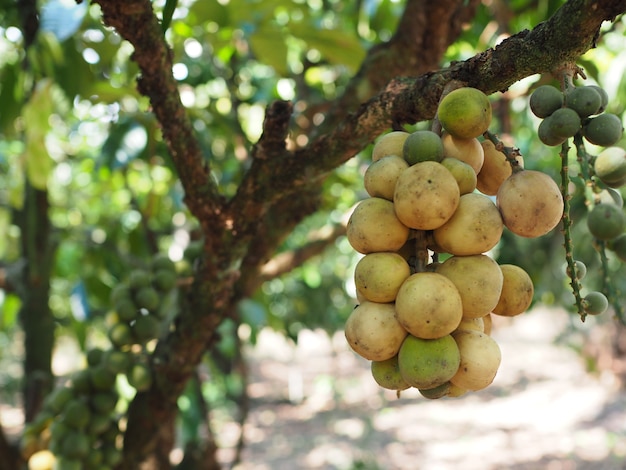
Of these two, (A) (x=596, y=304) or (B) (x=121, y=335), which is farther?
(B) (x=121, y=335)

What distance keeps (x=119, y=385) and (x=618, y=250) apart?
65.9 inches

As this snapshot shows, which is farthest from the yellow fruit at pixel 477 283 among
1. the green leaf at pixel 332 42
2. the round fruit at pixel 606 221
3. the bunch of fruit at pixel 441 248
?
the green leaf at pixel 332 42

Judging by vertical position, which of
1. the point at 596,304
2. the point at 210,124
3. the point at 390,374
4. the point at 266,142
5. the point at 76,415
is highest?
the point at 210,124

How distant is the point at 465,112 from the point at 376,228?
0.62 ft

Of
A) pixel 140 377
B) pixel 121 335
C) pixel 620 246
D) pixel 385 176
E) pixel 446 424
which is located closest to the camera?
pixel 385 176

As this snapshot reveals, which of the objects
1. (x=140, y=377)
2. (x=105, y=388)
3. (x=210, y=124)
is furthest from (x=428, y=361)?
(x=210, y=124)

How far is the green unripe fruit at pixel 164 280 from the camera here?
6.05 feet

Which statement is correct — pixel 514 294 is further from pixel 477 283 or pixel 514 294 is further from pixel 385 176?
pixel 385 176

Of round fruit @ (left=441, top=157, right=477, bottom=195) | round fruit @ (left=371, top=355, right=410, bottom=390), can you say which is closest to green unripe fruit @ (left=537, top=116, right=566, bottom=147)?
round fruit @ (left=441, top=157, right=477, bottom=195)

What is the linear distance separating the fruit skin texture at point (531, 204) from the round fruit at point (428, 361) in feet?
0.60

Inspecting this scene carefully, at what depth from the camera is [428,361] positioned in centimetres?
73

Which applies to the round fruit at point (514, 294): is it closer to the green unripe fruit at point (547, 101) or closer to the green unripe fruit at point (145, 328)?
the green unripe fruit at point (547, 101)

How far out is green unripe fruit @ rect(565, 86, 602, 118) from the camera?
0.78 meters

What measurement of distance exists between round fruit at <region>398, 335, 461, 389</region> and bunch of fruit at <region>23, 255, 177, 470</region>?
3.78 ft
